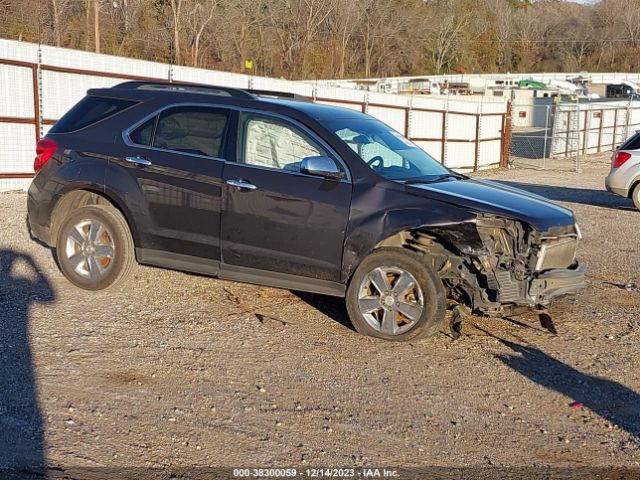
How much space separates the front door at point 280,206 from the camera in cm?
636

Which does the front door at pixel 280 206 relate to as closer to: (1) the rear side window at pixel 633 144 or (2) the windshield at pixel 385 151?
(2) the windshield at pixel 385 151

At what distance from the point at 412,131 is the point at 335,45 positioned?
44.1 m

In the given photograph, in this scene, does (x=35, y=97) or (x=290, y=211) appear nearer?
(x=290, y=211)

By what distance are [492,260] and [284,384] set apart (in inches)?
77.7

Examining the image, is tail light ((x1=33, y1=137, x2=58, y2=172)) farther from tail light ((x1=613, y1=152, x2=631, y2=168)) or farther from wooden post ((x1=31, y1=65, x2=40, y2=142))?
tail light ((x1=613, y1=152, x2=631, y2=168))

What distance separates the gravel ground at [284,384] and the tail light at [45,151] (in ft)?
3.65

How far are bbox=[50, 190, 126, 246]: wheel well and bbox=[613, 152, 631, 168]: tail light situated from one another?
1119 centimetres

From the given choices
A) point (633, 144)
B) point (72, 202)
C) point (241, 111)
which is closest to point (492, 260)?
point (241, 111)

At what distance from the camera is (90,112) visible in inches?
298

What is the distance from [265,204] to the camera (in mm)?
6535

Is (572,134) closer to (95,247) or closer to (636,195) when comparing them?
(636,195)

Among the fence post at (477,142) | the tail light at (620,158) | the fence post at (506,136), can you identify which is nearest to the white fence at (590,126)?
the fence post at (506,136)

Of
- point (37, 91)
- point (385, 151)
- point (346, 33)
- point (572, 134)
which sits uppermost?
point (346, 33)

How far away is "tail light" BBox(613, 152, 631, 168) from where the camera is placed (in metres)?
15.2
